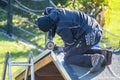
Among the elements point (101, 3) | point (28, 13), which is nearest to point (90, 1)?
point (101, 3)

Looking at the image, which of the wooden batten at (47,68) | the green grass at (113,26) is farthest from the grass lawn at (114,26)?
the wooden batten at (47,68)

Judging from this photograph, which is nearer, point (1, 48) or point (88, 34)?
point (88, 34)

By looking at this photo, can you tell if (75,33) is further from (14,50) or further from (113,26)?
(113,26)

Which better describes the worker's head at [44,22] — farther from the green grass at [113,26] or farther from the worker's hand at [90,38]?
the green grass at [113,26]

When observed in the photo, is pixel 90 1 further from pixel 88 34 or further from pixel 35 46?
pixel 88 34

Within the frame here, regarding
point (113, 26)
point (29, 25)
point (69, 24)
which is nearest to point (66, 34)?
point (69, 24)

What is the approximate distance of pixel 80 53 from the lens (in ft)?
24.8

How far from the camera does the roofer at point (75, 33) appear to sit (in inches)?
285

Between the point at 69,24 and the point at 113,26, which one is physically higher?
the point at 113,26

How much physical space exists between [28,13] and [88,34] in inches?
231

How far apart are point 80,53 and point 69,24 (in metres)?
0.49

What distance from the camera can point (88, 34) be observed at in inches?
295

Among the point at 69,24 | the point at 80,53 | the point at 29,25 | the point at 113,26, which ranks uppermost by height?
the point at 113,26

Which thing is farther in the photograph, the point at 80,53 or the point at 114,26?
the point at 114,26
